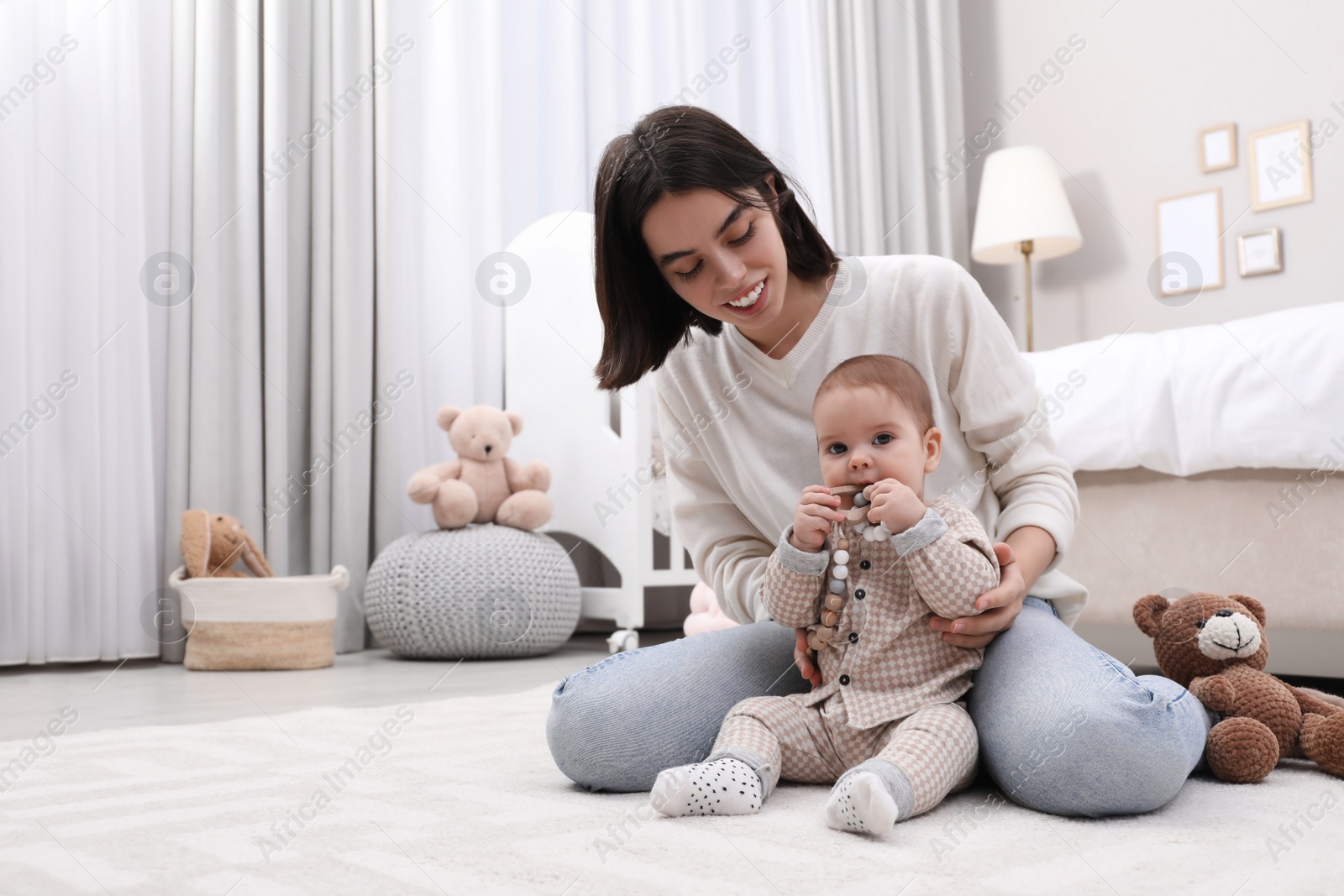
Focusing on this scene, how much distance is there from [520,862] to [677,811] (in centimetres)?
16

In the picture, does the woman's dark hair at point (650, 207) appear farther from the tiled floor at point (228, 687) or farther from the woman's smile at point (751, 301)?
the tiled floor at point (228, 687)

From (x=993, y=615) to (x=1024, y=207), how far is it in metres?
2.24

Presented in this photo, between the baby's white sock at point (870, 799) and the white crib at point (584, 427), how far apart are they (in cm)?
157

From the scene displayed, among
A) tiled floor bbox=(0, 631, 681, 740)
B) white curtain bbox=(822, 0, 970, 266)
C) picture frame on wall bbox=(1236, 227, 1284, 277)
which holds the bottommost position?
tiled floor bbox=(0, 631, 681, 740)

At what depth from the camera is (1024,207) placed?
2.99 m

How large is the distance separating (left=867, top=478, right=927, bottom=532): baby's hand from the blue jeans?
157 millimetres

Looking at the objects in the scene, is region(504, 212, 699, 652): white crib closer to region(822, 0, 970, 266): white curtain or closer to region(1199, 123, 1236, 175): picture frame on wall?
region(822, 0, 970, 266): white curtain

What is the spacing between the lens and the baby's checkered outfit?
0.95 metres

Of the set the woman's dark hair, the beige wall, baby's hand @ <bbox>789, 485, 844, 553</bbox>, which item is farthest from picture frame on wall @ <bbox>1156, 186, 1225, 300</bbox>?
baby's hand @ <bbox>789, 485, 844, 553</bbox>

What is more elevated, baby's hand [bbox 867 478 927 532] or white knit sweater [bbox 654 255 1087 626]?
white knit sweater [bbox 654 255 1087 626]

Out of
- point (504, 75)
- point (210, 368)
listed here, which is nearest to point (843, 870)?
point (210, 368)

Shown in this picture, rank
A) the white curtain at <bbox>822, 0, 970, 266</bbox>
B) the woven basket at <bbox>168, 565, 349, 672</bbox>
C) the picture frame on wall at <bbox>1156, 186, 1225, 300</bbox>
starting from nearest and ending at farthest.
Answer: the woven basket at <bbox>168, 565, 349, 672</bbox> < the picture frame on wall at <bbox>1156, 186, 1225, 300</bbox> < the white curtain at <bbox>822, 0, 970, 266</bbox>

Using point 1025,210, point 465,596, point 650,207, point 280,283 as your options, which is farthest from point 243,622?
point 1025,210

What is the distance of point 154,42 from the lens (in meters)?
2.36
